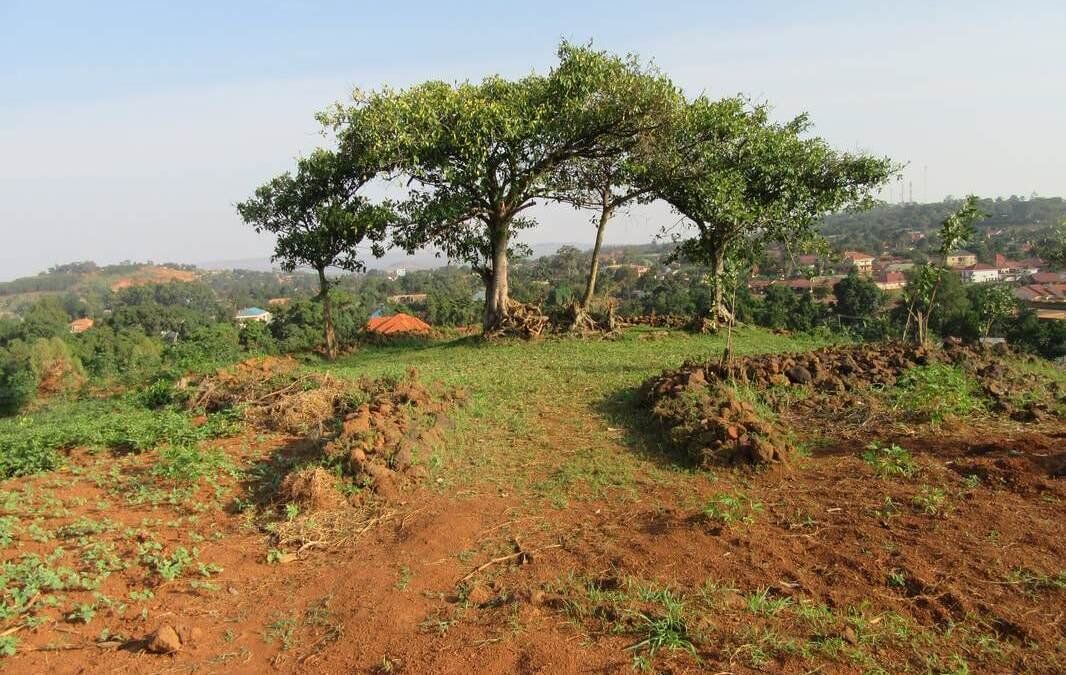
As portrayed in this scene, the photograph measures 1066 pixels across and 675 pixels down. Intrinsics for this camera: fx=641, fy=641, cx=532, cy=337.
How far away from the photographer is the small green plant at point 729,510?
4.54 metres

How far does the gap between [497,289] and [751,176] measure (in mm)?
6128

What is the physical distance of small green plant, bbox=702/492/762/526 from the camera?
454 centimetres

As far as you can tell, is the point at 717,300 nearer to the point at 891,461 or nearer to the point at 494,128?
the point at 494,128

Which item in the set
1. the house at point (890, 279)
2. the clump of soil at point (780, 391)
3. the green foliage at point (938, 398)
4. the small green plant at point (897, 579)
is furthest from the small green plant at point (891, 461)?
the house at point (890, 279)

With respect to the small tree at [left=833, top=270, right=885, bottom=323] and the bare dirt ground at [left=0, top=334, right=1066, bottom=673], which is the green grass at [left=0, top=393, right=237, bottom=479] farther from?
the small tree at [left=833, top=270, right=885, bottom=323]

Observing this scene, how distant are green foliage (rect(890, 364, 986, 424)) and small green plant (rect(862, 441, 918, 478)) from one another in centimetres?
106

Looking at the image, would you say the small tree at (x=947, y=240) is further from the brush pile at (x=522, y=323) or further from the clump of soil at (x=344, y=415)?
the clump of soil at (x=344, y=415)

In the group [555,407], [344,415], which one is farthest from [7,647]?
[555,407]

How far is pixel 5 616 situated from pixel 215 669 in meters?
1.37

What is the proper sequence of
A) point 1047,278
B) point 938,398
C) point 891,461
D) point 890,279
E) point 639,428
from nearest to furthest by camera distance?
point 891,461 < point 938,398 < point 639,428 < point 1047,278 < point 890,279

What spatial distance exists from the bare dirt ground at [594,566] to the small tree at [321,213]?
293 inches

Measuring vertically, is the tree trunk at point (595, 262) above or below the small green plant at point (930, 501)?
above

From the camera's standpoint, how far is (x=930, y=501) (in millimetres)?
4598

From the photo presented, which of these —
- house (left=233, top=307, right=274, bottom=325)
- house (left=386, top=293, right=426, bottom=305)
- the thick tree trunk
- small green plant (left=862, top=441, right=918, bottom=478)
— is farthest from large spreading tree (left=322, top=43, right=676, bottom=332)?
house (left=386, top=293, right=426, bottom=305)
